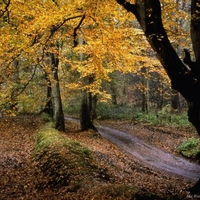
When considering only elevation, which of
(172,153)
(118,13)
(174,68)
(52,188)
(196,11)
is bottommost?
(172,153)

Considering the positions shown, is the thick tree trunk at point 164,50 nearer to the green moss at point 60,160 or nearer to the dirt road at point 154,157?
the green moss at point 60,160

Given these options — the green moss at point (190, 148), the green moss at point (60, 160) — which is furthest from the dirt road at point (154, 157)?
the green moss at point (60, 160)

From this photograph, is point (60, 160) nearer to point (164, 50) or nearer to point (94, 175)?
point (94, 175)

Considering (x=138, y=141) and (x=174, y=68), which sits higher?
(x=174, y=68)

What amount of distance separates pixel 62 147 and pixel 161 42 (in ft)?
20.6

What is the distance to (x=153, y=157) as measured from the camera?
17.0m

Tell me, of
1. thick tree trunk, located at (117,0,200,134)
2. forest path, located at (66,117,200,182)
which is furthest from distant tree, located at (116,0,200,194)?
forest path, located at (66,117,200,182)

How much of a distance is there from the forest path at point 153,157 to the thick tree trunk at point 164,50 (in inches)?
275

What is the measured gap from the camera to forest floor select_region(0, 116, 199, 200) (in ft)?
23.8

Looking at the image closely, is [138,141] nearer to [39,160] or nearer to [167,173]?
[167,173]

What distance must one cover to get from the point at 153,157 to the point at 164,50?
10690 mm

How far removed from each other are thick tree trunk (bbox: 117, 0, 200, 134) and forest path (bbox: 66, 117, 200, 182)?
699 cm

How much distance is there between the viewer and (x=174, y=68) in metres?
7.65

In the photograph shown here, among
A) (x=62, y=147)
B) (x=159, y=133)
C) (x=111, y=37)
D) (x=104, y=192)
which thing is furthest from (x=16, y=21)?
(x=159, y=133)
